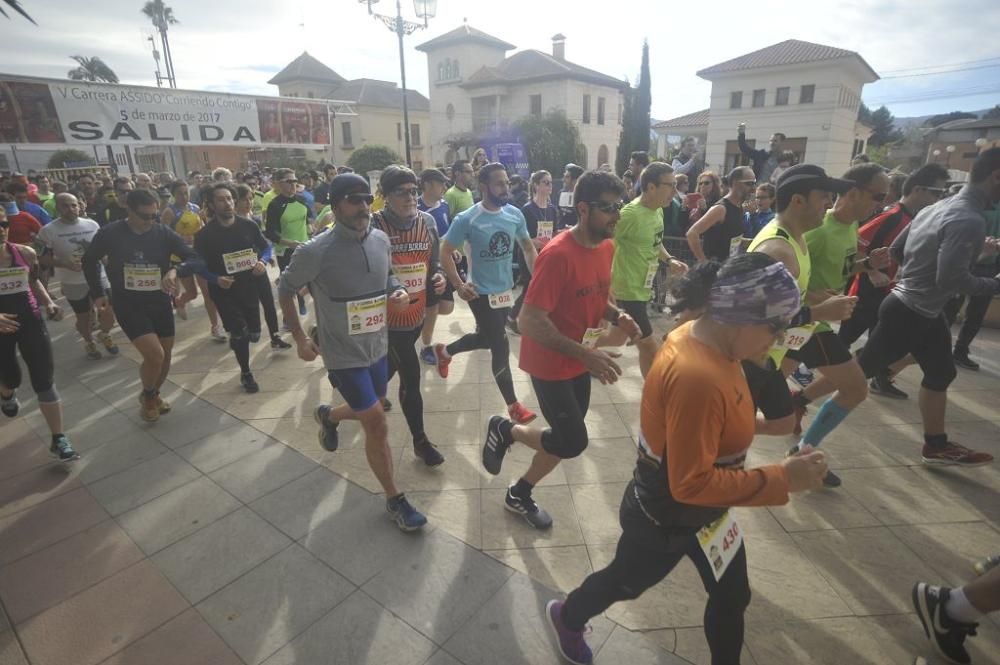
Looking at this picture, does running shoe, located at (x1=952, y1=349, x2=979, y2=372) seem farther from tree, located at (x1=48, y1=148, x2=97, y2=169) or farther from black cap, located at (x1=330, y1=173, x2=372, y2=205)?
tree, located at (x1=48, y1=148, x2=97, y2=169)

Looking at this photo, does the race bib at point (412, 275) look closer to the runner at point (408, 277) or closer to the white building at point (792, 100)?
the runner at point (408, 277)

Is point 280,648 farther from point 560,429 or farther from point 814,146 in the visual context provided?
point 814,146

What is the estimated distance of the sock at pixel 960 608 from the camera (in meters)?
2.26

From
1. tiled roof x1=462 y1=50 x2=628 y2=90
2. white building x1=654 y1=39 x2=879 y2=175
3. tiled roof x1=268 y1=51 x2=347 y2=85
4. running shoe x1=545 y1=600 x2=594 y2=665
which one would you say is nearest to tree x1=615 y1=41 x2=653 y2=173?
tiled roof x1=462 y1=50 x2=628 y2=90

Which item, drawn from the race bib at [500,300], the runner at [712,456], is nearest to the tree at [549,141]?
the race bib at [500,300]

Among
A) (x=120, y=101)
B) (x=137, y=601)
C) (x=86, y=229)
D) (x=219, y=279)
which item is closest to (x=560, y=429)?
(x=137, y=601)

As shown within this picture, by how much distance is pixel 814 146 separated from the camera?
131 feet

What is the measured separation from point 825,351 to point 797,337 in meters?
0.35

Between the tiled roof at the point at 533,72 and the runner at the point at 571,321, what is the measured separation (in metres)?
46.8

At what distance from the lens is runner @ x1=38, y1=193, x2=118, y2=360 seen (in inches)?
234

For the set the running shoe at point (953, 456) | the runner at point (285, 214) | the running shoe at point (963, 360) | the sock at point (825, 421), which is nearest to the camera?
the sock at point (825, 421)

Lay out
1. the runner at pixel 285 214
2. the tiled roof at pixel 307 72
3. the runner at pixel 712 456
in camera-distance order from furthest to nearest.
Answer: the tiled roof at pixel 307 72 < the runner at pixel 285 214 < the runner at pixel 712 456

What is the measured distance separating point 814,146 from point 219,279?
4693cm

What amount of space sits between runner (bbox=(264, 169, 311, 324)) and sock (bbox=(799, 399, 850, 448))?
6489mm
